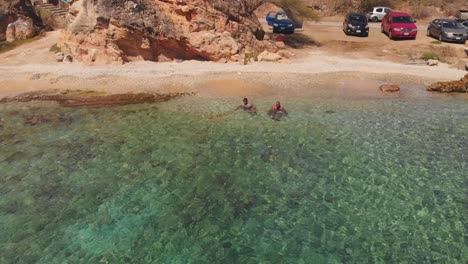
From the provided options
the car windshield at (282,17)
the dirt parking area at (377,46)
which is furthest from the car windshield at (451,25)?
the car windshield at (282,17)

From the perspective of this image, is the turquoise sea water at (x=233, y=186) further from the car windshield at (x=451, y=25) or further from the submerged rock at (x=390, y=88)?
the car windshield at (x=451, y=25)

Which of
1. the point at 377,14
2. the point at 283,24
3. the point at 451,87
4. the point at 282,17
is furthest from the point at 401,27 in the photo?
the point at 451,87

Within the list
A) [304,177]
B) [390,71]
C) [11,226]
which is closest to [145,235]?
[11,226]

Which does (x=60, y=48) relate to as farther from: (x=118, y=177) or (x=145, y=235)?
(x=145, y=235)

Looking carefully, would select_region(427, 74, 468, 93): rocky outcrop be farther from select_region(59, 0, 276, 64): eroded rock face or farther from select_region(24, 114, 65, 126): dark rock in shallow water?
select_region(24, 114, 65, 126): dark rock in shallow water

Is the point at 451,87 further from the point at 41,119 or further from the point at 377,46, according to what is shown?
the point at 41,119
